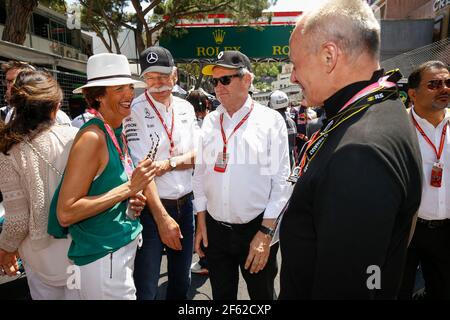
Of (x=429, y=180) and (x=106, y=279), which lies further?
(x=429, y=180)

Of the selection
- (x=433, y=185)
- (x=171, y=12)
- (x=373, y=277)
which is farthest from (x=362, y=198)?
(x=171, y=12)

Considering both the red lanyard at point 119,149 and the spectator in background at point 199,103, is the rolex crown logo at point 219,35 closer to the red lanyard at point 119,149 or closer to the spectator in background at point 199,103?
the spectator in background at point 199,103

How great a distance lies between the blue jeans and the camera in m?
2.61

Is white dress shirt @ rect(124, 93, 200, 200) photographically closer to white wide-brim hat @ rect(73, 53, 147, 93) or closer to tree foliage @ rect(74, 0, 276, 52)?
white wide-brim hat @ rect(73, 53, 147, 93)

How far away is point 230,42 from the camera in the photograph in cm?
2098

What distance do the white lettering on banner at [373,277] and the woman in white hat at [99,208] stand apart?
1349 millimetres

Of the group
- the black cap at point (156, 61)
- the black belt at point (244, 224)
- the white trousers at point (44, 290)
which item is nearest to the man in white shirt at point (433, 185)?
→ the black belt at point (244, 224)

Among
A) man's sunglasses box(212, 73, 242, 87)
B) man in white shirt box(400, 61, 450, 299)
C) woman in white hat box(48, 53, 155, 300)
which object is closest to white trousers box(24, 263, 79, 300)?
woman in white hat box(48, 53, 155, 300)

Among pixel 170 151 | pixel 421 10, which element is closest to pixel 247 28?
pixel 421 10

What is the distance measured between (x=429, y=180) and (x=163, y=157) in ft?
7.06

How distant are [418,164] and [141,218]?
6.64ft

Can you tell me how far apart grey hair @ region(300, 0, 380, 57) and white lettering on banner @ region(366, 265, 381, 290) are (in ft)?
2.42

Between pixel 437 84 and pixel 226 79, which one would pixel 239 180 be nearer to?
pixel 226 79

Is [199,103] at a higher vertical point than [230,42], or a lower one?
lower
